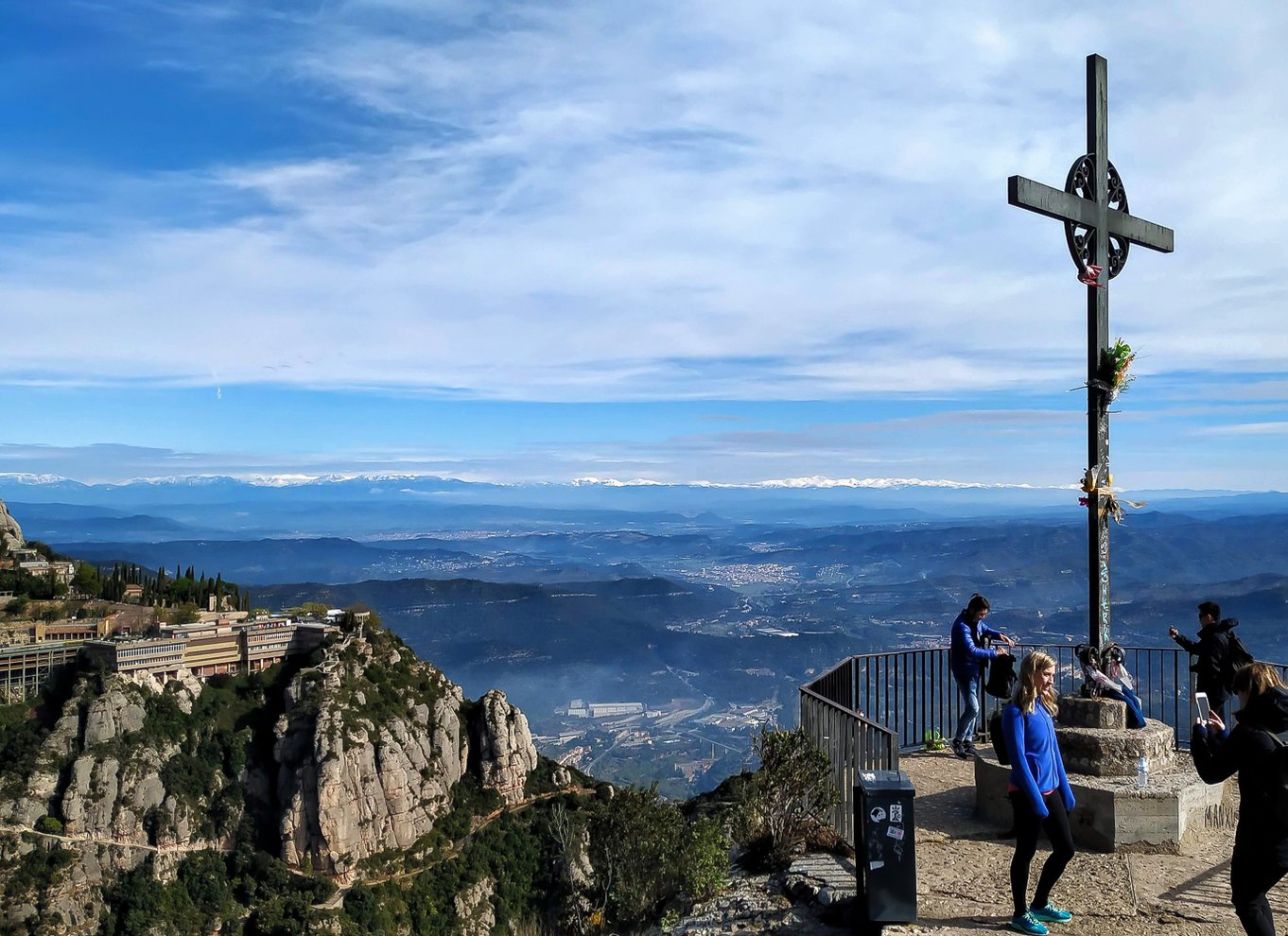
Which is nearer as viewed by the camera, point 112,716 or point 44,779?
point 44,779

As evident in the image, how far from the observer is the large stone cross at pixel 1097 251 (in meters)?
8.27

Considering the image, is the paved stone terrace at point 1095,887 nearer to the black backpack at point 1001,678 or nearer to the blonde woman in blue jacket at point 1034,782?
the blonde woman in blue jacket at point 1034,782

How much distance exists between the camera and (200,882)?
56.5 m

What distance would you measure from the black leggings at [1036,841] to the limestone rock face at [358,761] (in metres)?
61.8

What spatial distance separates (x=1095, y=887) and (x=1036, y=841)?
4.07ft

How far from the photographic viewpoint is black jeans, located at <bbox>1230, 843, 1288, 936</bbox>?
464 cm

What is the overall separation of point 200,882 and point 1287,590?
151824mm

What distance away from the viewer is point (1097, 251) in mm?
8633

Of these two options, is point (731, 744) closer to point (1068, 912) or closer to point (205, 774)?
point (205, 774)

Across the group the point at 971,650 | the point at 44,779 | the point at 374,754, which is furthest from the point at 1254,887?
the point at 44,779

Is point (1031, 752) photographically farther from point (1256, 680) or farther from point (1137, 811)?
point (1137, 811)

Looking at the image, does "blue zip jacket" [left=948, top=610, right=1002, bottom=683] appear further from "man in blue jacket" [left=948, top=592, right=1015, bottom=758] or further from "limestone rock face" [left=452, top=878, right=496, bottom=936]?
"limestone rock face" [left=452, top=878, right=496, bottom=936]

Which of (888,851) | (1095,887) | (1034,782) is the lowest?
(1095,887)

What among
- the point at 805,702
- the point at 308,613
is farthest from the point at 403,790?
the point at 805,702
